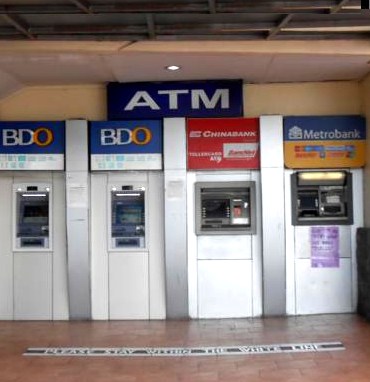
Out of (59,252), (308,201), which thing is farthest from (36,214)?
(308,201)

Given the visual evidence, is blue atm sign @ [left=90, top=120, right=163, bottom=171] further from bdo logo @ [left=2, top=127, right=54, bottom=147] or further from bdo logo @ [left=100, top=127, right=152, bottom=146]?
bdo logo @ [left=2, top=127, right=54, bottom=147]

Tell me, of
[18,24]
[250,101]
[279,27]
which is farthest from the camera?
[250,101]

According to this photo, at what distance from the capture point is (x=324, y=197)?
804cm

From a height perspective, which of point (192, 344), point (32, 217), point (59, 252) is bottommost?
point (192, 344)

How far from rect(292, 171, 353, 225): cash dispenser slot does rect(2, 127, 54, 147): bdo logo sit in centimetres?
322

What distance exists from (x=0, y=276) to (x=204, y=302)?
2.70 meters

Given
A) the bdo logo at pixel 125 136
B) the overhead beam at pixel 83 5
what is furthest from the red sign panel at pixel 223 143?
the overhead beam at pixel 83 5

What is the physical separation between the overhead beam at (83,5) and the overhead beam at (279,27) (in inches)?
69.7

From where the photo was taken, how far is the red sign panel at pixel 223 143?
7.95m

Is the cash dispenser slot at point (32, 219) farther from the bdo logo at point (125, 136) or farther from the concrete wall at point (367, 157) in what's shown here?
the concrete wall at point (367, 157)

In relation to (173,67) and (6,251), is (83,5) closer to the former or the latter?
(173,67)

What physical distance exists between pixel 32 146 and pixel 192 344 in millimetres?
3301

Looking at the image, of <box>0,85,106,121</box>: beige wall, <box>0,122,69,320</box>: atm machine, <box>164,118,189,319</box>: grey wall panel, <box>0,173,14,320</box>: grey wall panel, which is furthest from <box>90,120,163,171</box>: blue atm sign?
<box>0,173,14,320</box>: grey wall panel

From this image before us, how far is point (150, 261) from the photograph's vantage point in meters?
8.05
